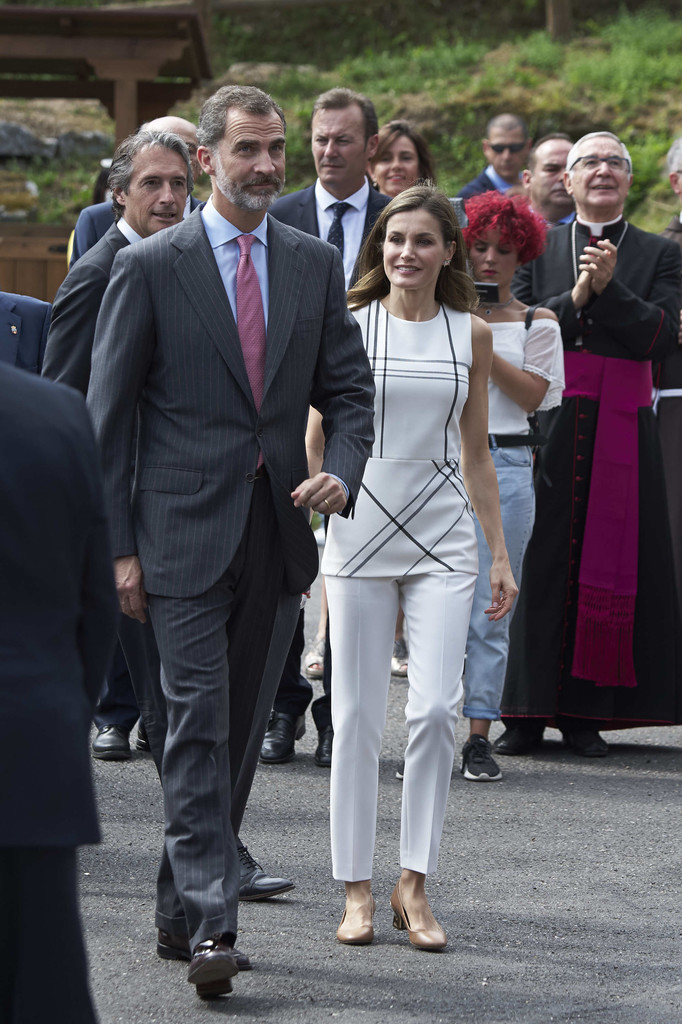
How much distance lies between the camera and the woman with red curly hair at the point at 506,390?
6.07 m

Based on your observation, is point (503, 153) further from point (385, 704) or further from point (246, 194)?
point (385, 704)

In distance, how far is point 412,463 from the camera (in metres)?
4.38

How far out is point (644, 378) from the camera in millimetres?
6668

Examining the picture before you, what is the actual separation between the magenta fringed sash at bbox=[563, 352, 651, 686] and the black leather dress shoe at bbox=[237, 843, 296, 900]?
245 cm

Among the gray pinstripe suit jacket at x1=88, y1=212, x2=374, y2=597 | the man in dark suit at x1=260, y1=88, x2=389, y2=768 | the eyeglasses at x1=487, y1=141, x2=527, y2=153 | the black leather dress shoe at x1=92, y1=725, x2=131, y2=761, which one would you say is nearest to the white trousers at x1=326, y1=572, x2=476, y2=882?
the gray pinstripe suit jacket at x1=88, y1=212, x2=374, y2=597

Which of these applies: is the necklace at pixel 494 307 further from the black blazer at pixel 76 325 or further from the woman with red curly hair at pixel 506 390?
the black blazer at pixel 76 325

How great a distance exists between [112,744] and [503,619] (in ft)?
5.49

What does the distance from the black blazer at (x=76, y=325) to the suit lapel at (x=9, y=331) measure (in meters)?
0.31

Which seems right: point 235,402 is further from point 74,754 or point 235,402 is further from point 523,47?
point 523,47

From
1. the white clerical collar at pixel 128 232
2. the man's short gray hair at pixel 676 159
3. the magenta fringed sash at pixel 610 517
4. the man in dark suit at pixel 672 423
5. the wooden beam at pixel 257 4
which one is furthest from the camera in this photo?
the wooden beam at pixel 257 4

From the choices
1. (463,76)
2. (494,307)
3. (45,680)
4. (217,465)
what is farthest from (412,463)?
(463,76)

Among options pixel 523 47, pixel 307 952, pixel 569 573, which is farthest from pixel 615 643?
pixel 523 47

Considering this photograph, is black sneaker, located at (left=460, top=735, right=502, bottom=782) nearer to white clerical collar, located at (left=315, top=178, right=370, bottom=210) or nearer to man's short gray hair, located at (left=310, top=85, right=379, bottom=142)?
white clerical collar, located at (left=315, top=178, right=370, bottom=210)

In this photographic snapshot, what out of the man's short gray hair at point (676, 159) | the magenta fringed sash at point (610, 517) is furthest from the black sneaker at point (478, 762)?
the man's short gray hair at point (676, 159)
